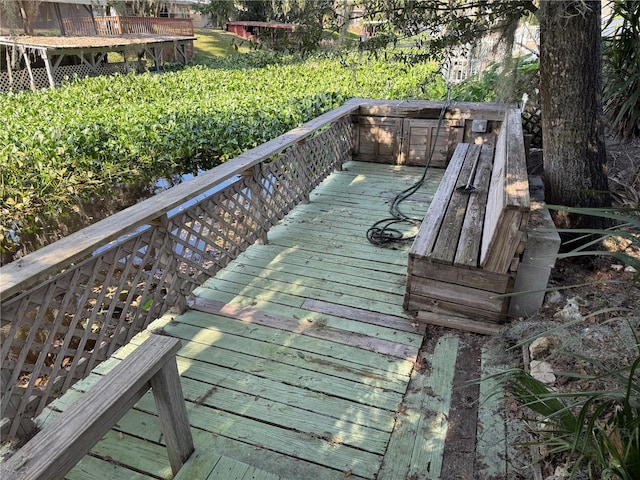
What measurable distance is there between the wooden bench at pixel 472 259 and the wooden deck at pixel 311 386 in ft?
0.54

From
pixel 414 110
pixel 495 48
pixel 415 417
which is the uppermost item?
pixel 495 48

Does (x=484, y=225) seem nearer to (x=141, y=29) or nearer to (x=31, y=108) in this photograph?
(x=31, y=108)

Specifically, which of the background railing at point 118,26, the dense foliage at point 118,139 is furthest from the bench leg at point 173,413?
the background railing at point 118,26

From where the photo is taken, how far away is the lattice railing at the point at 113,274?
185 centimetres

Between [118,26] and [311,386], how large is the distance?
75.6 feet

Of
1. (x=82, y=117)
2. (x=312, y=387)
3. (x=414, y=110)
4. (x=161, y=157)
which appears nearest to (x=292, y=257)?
(x=312, y=387)

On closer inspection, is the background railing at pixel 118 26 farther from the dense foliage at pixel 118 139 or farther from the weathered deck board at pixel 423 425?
the weathered deck board at pixel 423 425

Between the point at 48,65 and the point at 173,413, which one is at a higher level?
the point at 48,65

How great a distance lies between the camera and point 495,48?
12.0ft

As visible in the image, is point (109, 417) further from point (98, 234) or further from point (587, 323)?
point (587, 323)

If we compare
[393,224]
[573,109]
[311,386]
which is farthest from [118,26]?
[311,386]

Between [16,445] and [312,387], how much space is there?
1370 mm

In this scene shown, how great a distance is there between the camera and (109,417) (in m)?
1.37

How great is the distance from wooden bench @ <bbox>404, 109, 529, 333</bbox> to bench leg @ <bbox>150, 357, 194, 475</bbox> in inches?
63.4
